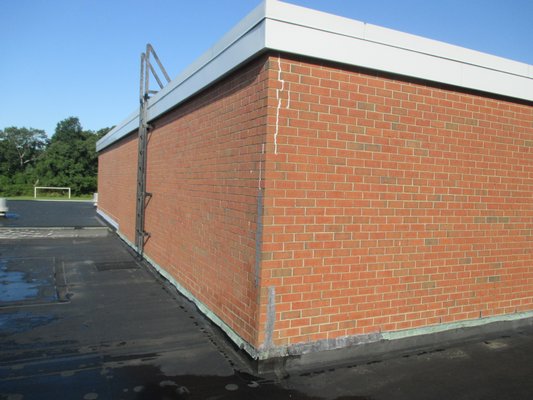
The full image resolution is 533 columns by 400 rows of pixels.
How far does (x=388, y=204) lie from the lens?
4.66 metres

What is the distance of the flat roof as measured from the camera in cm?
396

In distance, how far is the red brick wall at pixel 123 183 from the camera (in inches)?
445

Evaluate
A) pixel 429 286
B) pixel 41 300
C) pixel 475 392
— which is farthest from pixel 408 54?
pixel 41 300

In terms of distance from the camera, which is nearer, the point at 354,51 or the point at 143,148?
the point at 354,51

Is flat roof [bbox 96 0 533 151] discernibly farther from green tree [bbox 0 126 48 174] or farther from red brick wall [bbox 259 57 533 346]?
green tree [bbox 0 126 48 174]

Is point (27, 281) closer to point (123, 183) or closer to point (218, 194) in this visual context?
point (218, 194)

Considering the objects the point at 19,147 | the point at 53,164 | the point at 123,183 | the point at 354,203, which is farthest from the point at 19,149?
the point at 354,203

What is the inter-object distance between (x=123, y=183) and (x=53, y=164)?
50.0m

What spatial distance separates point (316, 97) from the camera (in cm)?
419

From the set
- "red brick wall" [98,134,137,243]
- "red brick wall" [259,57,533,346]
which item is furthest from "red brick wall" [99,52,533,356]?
"red brick wall" [98,134,137,243]

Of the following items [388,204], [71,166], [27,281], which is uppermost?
[71,166]

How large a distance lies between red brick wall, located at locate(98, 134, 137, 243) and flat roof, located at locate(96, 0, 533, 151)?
6192mm

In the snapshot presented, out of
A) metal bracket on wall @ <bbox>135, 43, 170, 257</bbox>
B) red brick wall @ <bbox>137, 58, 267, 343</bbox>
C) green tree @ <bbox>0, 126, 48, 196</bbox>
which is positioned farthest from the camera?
green tree @ <bbox>0, 126, 48, 196</bbox>

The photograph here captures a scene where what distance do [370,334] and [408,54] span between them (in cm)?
306
